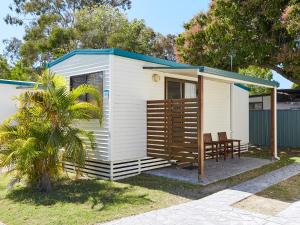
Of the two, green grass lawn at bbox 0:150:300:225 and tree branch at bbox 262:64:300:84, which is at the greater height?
tree branch at bbox 262:64:300:84

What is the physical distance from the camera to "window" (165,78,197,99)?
9.54 metres

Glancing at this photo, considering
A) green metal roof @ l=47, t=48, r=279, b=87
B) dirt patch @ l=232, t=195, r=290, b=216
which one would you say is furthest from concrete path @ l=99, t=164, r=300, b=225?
green metal roof @ l=47, t=48, r=279, b=87

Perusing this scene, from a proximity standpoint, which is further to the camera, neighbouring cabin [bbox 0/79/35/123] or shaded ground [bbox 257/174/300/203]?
neighbouring cabin [bbox 0/79/35/123]

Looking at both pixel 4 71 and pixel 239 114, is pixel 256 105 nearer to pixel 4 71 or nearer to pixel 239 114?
pixel 239 114

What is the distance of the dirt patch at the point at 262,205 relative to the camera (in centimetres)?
548

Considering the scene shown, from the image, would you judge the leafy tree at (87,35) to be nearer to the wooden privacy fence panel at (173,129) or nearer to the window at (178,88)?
the window at (178,88)

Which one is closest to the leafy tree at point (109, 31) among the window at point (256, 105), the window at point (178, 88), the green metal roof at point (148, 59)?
the window at point (256, 105)

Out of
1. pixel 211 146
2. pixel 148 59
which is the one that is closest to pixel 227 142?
pixel 211 146

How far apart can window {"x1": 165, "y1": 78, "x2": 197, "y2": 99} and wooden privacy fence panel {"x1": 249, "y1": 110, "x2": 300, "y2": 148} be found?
6104mm

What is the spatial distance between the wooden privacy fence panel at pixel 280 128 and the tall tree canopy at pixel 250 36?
1640 millimetres

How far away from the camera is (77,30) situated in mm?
23906

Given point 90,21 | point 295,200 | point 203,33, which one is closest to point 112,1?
point 90,21

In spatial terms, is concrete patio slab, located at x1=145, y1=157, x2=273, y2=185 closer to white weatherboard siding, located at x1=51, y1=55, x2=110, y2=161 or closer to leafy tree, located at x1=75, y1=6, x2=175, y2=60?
white weatherboard siding, located at x1=51, y1=55, x2=110, y2=161

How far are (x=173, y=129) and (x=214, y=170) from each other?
63.9 inches
